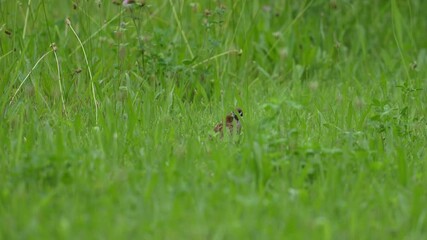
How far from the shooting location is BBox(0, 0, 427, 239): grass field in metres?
2.68

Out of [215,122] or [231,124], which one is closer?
[231,124]

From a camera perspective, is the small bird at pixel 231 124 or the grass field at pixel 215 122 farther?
the small bird at pixel 231 124

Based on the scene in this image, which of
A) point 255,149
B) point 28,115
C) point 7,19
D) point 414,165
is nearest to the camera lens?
point 255,149

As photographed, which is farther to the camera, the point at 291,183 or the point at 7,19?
the point at 7,19

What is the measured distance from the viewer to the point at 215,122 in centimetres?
407

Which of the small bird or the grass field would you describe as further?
the small bird

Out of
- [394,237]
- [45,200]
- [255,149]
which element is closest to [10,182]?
[45,200]

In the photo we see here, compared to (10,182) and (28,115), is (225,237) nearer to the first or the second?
(10,182)

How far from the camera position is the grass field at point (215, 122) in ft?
8.79

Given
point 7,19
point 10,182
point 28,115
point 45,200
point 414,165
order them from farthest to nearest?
point 7,19
point 28,115
point 414,165
point 10,182
point 45,200

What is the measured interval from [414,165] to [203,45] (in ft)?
6.58

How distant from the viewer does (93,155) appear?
3166mm

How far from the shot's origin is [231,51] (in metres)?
4.87

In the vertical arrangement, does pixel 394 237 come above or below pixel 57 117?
above
